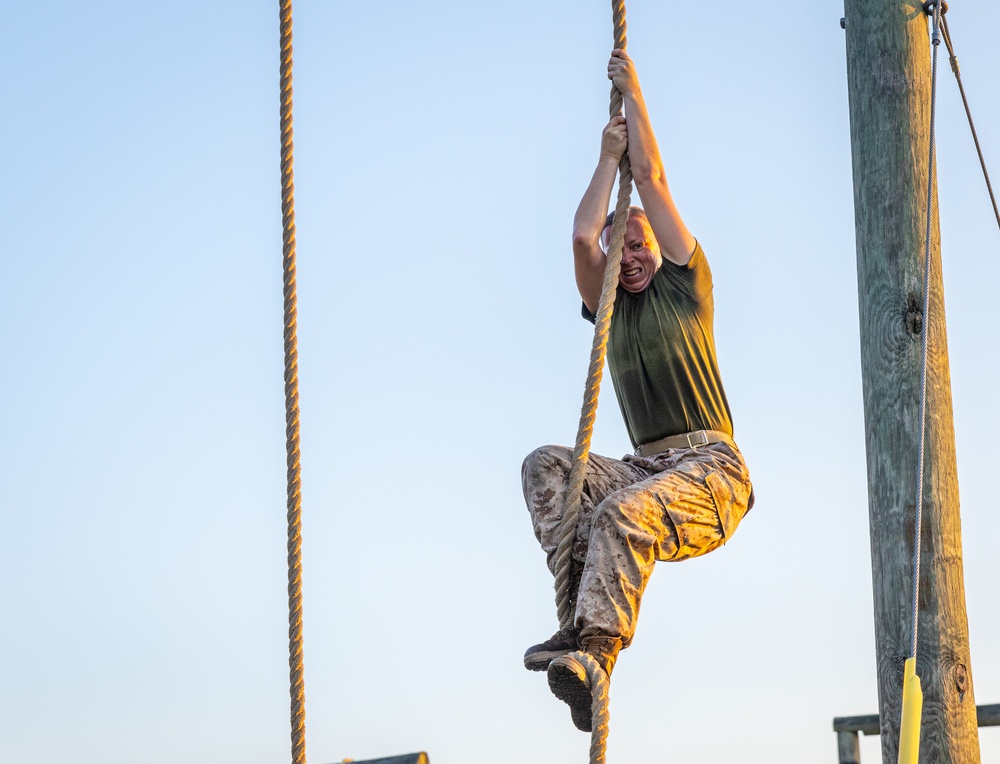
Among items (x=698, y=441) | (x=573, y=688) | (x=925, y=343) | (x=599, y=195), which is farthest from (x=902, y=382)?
(x=573, y=688)

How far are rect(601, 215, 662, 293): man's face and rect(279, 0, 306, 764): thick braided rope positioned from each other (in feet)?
4.33

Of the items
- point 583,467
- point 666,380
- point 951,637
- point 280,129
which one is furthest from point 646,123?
point 951,637

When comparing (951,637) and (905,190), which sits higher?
(905,190)

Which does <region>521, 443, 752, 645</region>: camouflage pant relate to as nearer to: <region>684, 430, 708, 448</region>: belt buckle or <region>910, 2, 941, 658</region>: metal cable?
<region>684, 430, 708, 448</region>: belt buckle

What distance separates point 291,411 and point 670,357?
140 cm

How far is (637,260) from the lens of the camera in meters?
4.58

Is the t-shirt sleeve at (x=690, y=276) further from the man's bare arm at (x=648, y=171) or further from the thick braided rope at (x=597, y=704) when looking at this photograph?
the thick braided rope at (x=597, y=704)

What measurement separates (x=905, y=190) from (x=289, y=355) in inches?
73.2

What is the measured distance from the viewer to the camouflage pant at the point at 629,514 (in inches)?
157

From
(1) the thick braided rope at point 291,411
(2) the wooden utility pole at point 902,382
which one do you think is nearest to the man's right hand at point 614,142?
(2) the wooden utility pole at point 902,382

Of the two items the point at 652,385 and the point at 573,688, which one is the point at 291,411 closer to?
the point at 573,688

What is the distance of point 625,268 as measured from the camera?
457cm

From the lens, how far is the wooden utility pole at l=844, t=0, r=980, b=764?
→ 13.4 feet

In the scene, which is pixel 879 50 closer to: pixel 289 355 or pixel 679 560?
pixel 679 560
